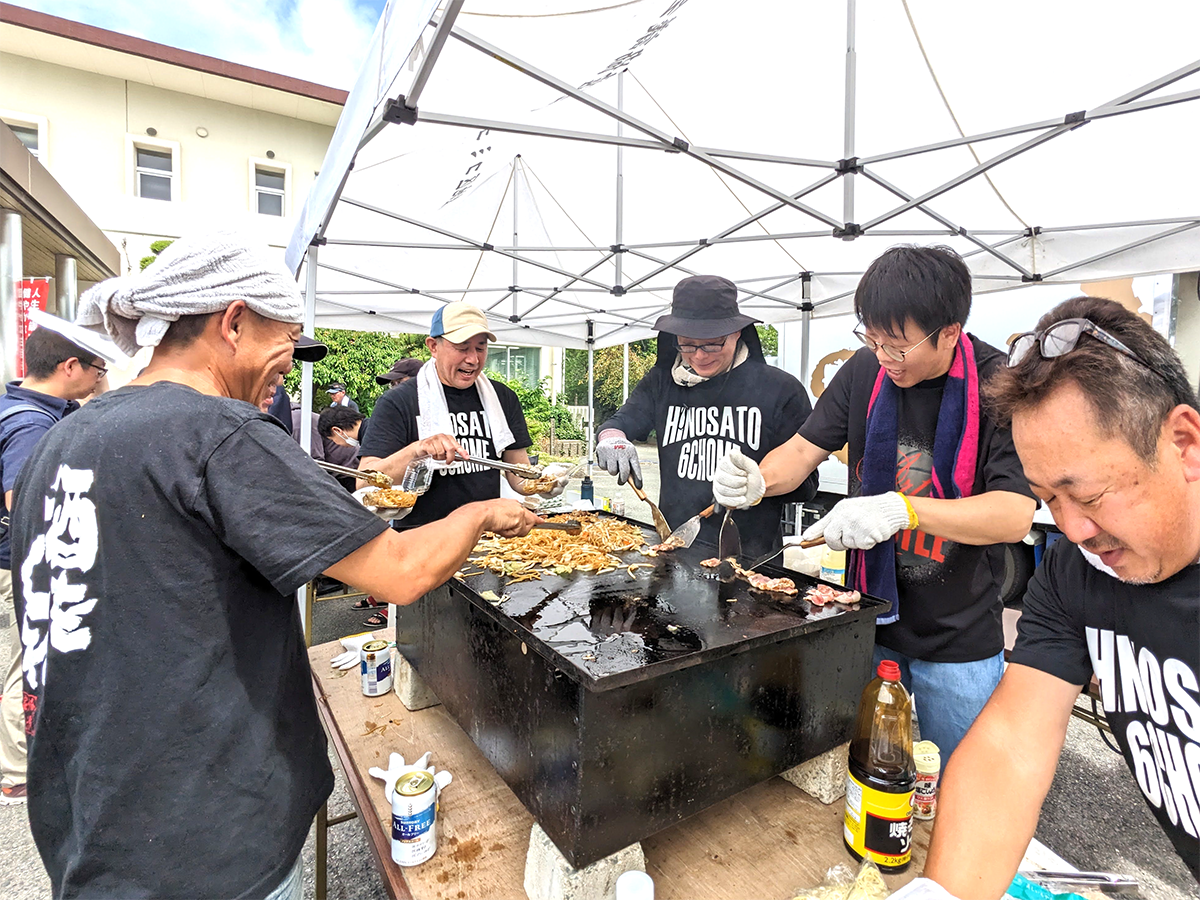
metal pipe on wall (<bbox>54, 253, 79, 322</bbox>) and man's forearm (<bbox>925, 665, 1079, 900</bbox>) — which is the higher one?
metal pipe on wall (<bbox>54, 253, 79, 322</bbox>)

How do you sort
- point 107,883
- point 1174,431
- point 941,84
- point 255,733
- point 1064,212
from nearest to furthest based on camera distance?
point 1174,431 < point 107,883 < point 255,733 < point 941,84 < point 1064,212

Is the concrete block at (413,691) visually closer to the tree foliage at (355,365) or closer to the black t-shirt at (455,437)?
the black t-shirt at (455,437)

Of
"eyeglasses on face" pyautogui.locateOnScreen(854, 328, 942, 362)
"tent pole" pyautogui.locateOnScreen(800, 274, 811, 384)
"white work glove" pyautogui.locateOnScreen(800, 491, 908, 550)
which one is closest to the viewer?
"white work glove" pyautogui.locateOnScreen(800, 491, 908, 550)

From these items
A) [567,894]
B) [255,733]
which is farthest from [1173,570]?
[255,733]

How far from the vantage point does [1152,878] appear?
2805 millimetres

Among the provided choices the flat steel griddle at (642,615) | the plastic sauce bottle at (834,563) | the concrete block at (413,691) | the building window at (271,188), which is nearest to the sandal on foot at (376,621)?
the concrete block at (413,691)

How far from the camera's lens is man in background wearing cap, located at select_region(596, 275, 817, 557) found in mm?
2967

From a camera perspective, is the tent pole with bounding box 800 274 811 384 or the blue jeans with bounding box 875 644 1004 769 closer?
the blue jeans with bounding box 875 644 1004 769

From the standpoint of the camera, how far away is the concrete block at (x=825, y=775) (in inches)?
69.7

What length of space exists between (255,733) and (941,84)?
213 inches

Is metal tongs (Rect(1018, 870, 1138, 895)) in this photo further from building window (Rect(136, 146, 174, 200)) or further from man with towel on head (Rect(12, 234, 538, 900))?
building window (Rect(136, 146, 174, 200))

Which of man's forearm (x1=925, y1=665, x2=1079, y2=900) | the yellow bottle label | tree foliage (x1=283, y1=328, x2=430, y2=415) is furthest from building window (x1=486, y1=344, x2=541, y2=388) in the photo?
man's forearm (x1=925, y1=665, x2=1079, y2=900)

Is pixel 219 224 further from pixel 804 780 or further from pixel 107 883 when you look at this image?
pixel 804 780

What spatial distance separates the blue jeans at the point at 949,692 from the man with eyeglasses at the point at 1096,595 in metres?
0.65
